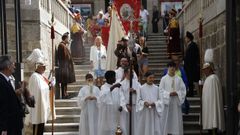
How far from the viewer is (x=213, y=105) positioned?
468 inches

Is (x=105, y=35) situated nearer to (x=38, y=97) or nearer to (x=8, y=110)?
(x=38, y=97)

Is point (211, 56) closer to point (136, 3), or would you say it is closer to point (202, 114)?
point (202, 114)

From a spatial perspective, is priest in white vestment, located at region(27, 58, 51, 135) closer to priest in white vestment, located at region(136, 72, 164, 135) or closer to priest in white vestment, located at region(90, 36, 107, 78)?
priest in white vestment, located at region(136, 72, 164, 135)

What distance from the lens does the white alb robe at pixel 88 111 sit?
1246 centimetres

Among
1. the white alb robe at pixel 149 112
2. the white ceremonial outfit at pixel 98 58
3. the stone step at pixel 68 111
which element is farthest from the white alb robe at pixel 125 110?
the white ceremonial outfit at pixel 98 58

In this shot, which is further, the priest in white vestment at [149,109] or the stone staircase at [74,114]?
the stone staircase at [74,114]

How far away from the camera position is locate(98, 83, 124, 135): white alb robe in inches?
471

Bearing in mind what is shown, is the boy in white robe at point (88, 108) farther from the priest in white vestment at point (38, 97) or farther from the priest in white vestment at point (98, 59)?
the priest in white vestment at point (98, 59)

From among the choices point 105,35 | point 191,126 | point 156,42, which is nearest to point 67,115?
point 191,126

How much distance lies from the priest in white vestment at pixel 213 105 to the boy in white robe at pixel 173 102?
2.12 feet

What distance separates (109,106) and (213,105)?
2.37 metres

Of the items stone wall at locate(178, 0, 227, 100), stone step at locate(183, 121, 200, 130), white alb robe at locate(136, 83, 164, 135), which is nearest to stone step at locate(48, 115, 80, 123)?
white alb robe at locate(136, 83, 164, 135)

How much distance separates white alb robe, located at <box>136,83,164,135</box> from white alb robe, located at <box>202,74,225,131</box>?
105 centimetres

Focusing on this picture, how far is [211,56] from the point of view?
1245cm
